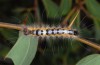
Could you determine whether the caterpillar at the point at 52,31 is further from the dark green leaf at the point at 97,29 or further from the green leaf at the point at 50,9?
the dark green leaf at the point at 97,29

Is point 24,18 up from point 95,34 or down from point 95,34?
up

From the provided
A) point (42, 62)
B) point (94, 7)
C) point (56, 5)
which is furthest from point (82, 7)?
point (42, 62)

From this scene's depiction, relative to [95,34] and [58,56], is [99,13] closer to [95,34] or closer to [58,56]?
[95,34]

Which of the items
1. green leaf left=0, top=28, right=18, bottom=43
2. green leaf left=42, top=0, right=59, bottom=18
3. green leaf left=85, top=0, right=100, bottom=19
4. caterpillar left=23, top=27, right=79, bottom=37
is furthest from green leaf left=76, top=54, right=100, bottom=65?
green leaf left=0, top=28, right=18, bottom=43

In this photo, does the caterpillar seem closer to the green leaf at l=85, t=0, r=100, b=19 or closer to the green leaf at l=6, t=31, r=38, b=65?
the green leaf at l=6, t=31, r=38, b=65

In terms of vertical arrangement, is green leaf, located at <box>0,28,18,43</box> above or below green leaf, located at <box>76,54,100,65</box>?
above

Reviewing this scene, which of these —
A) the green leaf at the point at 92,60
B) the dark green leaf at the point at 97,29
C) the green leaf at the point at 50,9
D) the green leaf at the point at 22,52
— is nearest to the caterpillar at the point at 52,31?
the green leaf at the point at 22,52

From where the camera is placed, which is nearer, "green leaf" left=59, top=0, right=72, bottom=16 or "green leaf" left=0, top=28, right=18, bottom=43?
"green leaf" left=59, top=0, right=72, bottom=16
